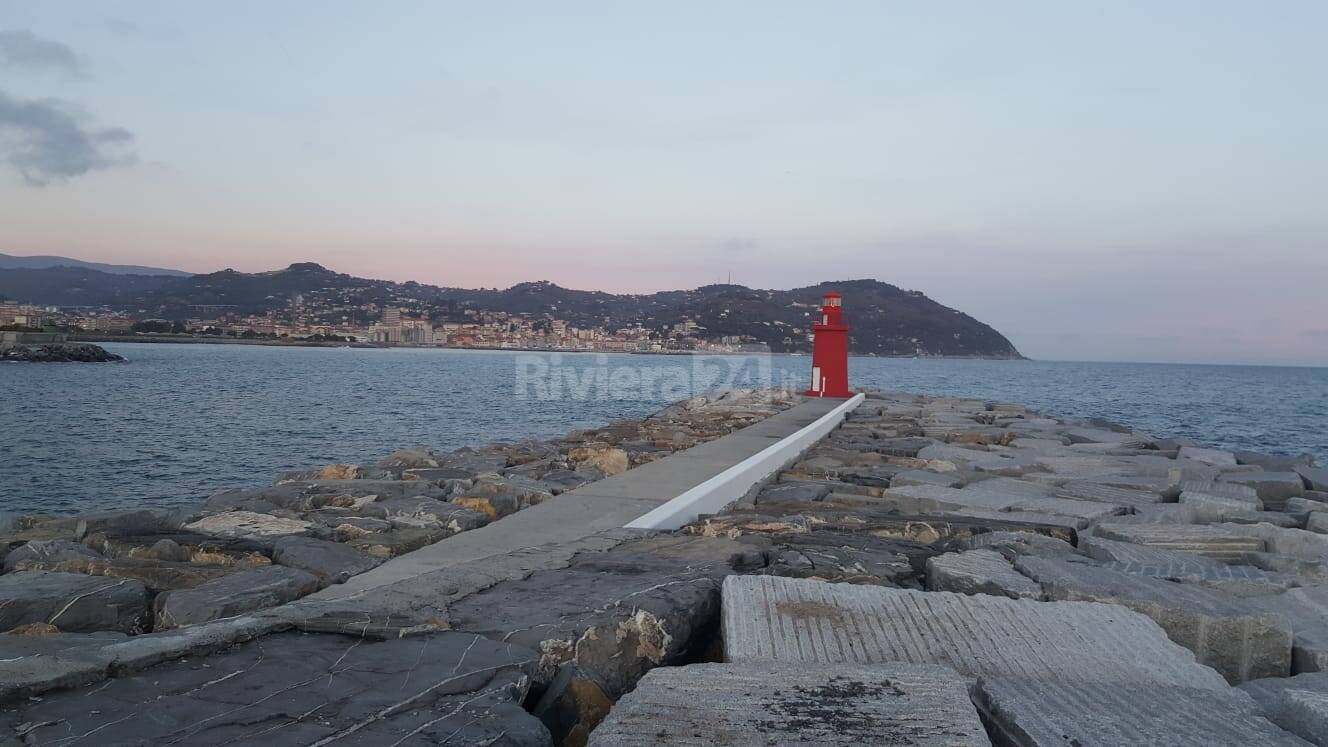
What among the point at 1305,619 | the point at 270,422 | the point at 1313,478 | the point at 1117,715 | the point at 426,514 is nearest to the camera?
the point at 1117,715

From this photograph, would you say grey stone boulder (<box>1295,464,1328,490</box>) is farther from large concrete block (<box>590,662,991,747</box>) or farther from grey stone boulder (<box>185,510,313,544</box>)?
grey stone boulder (<box>185,510,313,544</box>)

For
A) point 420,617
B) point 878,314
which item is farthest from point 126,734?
point 878,314

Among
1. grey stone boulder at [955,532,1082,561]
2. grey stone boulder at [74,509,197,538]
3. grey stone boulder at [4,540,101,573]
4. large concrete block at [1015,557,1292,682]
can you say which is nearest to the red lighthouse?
grey stone boulder at [955,532,1082,561]

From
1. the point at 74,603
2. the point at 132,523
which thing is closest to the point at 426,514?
the point at 132,523

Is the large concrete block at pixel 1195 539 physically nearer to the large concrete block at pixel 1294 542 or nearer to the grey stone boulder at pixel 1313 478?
the large concrete block at pixel 1294 542

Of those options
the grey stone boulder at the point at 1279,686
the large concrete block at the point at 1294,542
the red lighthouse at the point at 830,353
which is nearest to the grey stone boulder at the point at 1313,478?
the large concrete block at the point at 1294,542

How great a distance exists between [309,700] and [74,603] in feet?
5.01

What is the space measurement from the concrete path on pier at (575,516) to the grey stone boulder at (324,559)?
9 centimetres

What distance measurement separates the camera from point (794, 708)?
2.15 m

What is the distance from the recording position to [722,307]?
309ft

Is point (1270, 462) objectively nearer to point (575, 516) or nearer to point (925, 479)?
point (925, 479)

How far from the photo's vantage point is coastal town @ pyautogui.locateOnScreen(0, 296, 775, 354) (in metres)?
100

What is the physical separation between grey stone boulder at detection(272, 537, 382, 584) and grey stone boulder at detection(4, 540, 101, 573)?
892 mm

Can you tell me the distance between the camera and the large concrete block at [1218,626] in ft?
10.4
